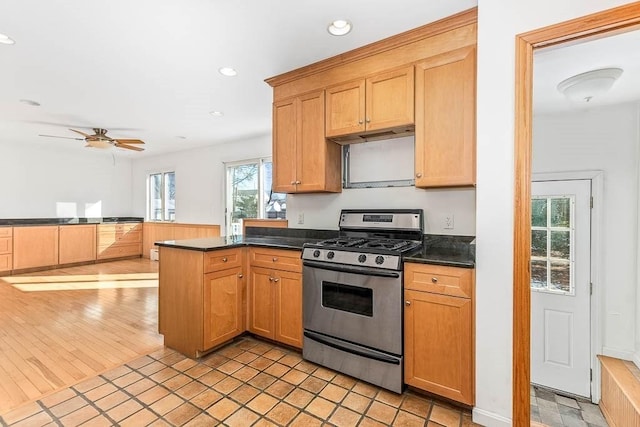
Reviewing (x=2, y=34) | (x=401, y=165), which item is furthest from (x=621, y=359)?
(x=2, y=34)

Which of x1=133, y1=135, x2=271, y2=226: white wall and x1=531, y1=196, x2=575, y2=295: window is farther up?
x1=133, y1=135, x2=271, y2=226: white wall

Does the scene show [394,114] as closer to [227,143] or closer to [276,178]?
[276,178]

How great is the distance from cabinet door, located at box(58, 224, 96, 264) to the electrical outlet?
23.5 feet

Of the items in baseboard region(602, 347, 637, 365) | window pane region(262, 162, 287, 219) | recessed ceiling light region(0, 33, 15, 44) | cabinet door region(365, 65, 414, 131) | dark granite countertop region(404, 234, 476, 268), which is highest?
recessed ceiling light region(0, 33, 15, 44)

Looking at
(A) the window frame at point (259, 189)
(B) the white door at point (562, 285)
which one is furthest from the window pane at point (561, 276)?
(A) the window frame at point (259, 189)

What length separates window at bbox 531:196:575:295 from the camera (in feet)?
9.21

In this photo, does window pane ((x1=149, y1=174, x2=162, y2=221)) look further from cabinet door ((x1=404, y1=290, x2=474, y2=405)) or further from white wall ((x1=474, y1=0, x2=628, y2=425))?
white wall ((x1=474, y1=0, x2=628, y2=425))

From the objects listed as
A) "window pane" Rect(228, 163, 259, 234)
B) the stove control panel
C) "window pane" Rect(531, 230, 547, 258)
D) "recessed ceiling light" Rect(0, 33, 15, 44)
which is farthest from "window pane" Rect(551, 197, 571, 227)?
"recessed ceiling light" Rect(0, 33, 15, 44)

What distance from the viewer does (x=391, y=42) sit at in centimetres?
228

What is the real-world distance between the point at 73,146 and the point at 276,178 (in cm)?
558

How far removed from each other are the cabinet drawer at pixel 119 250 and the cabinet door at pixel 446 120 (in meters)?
7.19

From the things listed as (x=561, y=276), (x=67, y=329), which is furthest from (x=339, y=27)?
(x=67, y=329)

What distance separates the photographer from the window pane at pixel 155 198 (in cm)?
723

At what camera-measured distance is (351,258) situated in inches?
84.0
